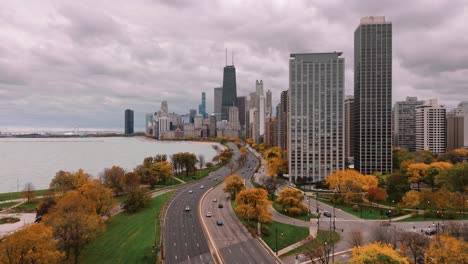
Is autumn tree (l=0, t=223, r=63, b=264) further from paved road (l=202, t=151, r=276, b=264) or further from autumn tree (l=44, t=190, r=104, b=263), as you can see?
paved road (l=202, t=151, r=276, b=264)

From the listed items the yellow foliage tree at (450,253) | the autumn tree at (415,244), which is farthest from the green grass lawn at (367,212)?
the yellow foliage tree at (450,253)

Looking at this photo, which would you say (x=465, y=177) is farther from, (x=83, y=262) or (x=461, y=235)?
(x=83, y=262)

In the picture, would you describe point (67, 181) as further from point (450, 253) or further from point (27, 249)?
point (450, 253)

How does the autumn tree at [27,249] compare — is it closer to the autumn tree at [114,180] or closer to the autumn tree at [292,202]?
the autumn tree at [292,202]

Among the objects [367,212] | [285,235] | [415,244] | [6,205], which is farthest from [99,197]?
[367,212]

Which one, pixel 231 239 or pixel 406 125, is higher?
pixel 406 125

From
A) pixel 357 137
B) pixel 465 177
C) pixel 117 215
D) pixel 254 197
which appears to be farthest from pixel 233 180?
pixel 357 137

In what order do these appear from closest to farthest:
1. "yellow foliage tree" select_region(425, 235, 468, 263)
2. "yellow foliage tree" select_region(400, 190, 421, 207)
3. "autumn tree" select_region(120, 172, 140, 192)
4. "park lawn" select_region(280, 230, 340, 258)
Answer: "yellow foliage tree" select_region(425, 235, 468, 263) → "park lawn" select_region(280, 230, 340, 258) → "yellow foliage tree" select_region(400, 190, 421, 207) → "autumn tree" select_region(120, 172, 140, 192)

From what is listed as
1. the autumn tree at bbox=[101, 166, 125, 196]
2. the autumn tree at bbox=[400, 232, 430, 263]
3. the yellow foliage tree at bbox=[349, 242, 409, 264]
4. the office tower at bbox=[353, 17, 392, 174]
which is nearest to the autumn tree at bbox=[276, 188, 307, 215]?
the autumn tree at bbox=[400, 232, 430, 263]

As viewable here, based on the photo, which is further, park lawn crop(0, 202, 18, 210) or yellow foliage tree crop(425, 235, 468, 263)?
park lawn crop(0, 202, 18, 210)
